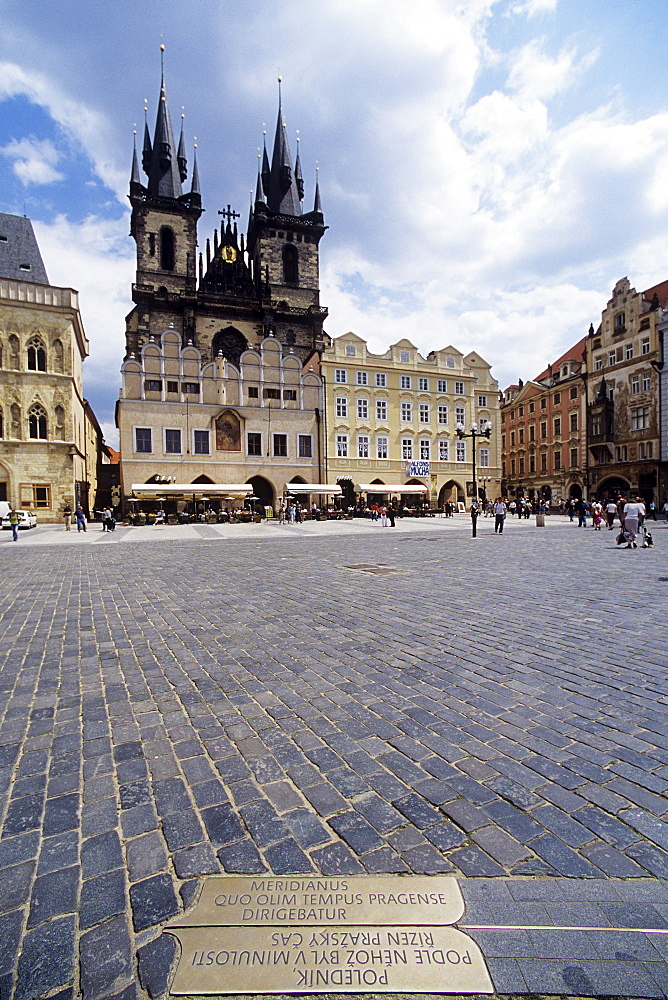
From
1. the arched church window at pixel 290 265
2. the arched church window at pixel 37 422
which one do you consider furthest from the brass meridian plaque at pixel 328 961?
the arched church window at pixel 290 265

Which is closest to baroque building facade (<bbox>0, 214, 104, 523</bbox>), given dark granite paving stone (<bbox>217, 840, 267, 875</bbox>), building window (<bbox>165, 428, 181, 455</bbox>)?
building window (<bbox>165, 428, 181, 455</bbox>)

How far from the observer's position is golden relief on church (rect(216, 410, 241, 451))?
129 feet

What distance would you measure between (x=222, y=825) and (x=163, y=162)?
212ft

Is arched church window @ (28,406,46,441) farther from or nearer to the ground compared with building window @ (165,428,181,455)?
farther from the ground

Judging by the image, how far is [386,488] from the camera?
4197 centimetres

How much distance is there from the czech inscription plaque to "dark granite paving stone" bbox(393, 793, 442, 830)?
327mm

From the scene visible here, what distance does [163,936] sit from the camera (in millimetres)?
1755

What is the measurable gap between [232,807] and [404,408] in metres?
45.4

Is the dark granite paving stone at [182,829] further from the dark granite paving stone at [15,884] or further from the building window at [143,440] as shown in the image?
the building window at [143,440]

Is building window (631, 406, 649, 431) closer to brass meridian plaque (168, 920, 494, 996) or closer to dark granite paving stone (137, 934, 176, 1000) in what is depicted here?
brass meridian plaque (168, 920, 494, 996)

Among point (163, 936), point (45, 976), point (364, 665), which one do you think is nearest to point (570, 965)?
point (163, 936)

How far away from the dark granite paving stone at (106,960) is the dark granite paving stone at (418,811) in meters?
1.25

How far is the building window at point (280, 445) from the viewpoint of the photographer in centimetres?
4153

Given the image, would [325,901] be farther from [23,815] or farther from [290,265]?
[290,265]
